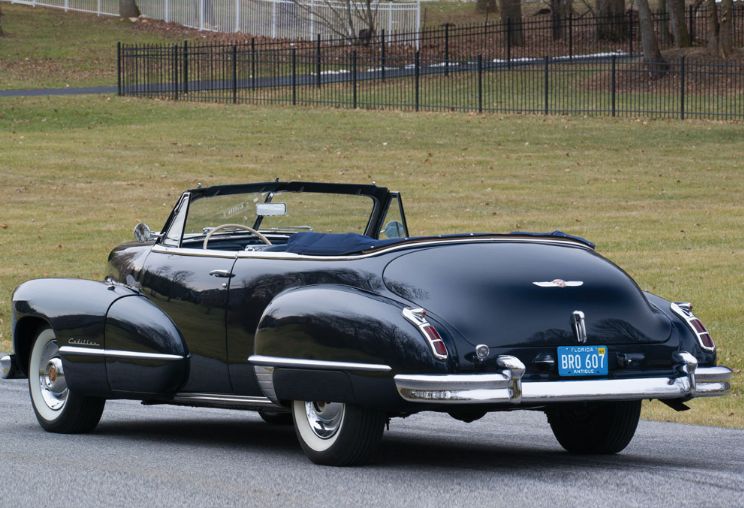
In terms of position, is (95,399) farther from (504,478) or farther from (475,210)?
(475,210)

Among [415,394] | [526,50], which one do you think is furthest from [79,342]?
[526,50]

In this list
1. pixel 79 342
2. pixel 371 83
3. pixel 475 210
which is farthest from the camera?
pixel 371 83

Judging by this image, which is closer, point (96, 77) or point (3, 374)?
point (3, 374)

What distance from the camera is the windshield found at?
9.38m

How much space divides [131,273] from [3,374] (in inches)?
41.7

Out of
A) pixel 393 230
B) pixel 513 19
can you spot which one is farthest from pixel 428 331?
pixel 513 19

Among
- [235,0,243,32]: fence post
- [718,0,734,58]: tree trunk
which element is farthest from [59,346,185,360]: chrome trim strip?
[235,0,243,32]: fence post

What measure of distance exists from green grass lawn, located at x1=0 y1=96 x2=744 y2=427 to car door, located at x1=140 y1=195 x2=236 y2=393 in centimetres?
468

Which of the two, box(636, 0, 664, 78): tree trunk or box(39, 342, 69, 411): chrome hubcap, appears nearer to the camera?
box(39, 342, 69, 411): chrome hubcap

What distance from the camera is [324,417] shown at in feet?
25.4

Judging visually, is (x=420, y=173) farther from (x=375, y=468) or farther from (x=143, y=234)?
(x=375, y=468)

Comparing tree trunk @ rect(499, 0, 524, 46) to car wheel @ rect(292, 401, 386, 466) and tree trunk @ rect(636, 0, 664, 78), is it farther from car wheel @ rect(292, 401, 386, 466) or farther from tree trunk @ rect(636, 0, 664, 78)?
car wheel @ rect(292, 401, 386, 466)

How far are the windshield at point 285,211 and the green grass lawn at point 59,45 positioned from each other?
33.8m

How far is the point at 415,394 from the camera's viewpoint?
7.12 metres
